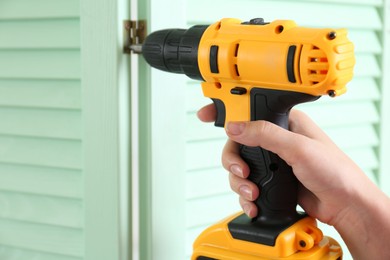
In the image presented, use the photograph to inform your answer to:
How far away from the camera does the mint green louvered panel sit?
45.3 inches

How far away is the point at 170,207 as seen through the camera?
1.16m

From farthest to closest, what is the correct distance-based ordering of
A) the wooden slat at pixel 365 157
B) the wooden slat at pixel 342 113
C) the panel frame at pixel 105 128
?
1. the wooden slat at pixel 365 157
2. the wooden slat at pixel 342 113
3. the panel frame at pixel 105 128

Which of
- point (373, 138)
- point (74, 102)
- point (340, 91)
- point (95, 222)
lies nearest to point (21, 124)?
point (74, 102)

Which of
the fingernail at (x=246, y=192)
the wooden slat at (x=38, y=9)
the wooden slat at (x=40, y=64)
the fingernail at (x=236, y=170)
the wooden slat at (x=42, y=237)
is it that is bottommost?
the wooden slat at (x=42, y=237)

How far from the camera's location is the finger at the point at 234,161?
1038 millimetres

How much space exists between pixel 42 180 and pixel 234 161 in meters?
0.37

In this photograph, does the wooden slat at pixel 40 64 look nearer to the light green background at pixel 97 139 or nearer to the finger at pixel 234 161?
the light green background at pixel 97 139

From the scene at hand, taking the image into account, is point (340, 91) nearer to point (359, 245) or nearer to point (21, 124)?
point (359, 245)

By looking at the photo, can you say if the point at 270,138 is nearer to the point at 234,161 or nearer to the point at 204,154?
the point at 234,161

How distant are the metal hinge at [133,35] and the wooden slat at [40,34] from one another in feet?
0.29

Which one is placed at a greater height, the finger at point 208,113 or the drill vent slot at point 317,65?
the drill vent slot at point 317,65

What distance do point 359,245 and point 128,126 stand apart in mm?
439

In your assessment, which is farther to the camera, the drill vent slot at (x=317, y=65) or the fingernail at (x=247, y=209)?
the fingernail at (x=247, y=209)

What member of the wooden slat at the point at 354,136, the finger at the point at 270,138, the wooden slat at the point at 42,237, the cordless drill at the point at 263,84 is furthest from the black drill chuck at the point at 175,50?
the wooden slat at the point at 354,136
